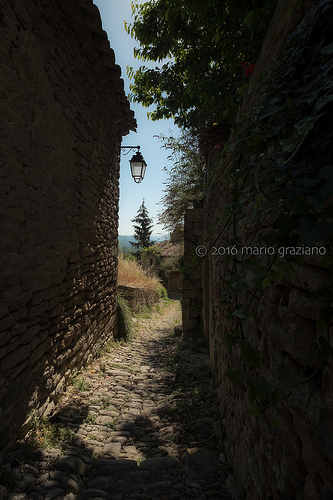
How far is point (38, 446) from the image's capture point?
217 cm

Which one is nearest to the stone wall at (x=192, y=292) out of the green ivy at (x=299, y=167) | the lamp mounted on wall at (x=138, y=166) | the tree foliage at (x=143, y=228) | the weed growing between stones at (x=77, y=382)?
the lamp mounted on wall at (x=138, y=166)

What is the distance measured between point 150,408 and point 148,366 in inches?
58.5

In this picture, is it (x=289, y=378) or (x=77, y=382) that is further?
(x=77, y=382)

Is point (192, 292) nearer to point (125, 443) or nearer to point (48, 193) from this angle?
point (125, 443)

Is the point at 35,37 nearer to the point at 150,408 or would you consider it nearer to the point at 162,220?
the point at 150,408

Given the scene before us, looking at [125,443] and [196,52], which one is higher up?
[196,52]

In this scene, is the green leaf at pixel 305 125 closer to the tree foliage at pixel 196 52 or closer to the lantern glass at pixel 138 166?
the tree foliage at pixel 196 52

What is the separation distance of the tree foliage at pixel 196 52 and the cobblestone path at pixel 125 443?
3.64 m

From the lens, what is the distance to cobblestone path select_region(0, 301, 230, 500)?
6.04 feet

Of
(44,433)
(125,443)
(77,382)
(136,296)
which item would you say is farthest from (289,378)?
(136,296)

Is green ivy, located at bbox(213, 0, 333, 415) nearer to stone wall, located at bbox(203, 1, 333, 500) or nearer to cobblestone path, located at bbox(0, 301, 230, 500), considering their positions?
stone wall, located at bbox(203, 1, 333, 500)

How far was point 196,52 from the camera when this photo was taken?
12.7 ft

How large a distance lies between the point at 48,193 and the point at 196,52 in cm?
309

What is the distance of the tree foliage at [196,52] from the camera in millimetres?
3168
